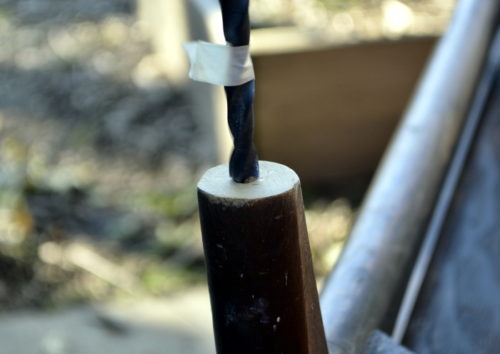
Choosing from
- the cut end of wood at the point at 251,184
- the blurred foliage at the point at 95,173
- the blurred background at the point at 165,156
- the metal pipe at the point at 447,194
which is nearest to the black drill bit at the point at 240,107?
the cut end of wood at the point at 251,184

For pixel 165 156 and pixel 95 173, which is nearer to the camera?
pixel 95 173

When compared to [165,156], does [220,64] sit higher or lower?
higher

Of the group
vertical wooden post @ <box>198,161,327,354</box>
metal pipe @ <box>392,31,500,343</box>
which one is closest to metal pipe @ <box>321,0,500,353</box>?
metal pipe @ <box>392,31,500,343</box>

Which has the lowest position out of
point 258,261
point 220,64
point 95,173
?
point 95,173

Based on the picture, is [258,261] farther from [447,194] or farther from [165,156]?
[165,156]

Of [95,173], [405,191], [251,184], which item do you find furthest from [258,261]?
[95,173]

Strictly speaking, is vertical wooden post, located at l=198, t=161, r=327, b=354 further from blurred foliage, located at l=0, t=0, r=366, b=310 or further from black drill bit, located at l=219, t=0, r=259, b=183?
blurred foliage, located at l=0, t=0, r=366, b=310

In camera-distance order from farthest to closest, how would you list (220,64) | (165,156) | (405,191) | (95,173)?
(165,156) → (95,173) → (405,191) → (220,64)
